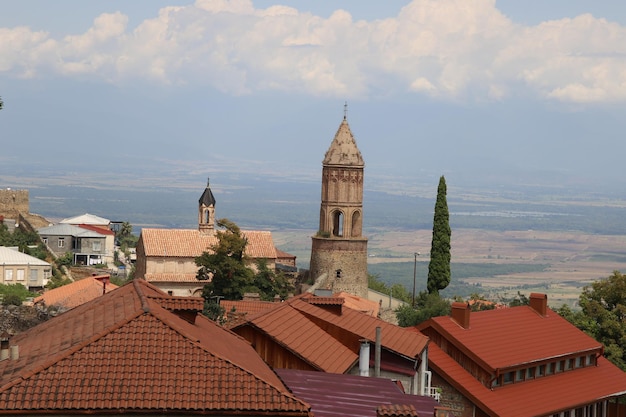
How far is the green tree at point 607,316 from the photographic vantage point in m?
47.8

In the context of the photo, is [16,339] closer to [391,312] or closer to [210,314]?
[210,314]

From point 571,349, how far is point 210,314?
13.8 m

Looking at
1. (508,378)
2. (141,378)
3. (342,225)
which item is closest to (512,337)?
(508,378)

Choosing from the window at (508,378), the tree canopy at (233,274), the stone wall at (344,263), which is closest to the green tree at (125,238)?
the stone wall at (344,263)

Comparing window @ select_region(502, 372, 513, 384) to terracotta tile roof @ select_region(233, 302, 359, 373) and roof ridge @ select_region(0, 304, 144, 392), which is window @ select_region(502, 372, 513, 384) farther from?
roof ridge @ select_region(0, 304, 144, 392)

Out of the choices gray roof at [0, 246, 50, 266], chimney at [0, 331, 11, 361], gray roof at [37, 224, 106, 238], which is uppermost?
gray roof at [37, 224, 106, 238]

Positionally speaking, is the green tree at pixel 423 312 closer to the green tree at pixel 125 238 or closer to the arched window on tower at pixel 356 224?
the arched window on tower at pixel 356 224

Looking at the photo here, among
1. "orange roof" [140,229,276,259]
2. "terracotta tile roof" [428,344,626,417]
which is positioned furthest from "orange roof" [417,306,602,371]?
"orange roof" [140,229,276,259]

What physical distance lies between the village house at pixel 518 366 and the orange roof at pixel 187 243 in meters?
34.1

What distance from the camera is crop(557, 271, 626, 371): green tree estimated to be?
47812 mm

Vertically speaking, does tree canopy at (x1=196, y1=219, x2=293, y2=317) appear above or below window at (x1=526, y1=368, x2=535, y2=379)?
above

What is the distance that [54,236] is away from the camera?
289 feet

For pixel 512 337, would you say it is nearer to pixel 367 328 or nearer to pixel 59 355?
pixel 367 328

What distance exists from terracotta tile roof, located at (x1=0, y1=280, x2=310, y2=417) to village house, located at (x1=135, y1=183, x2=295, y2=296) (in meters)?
52.6
